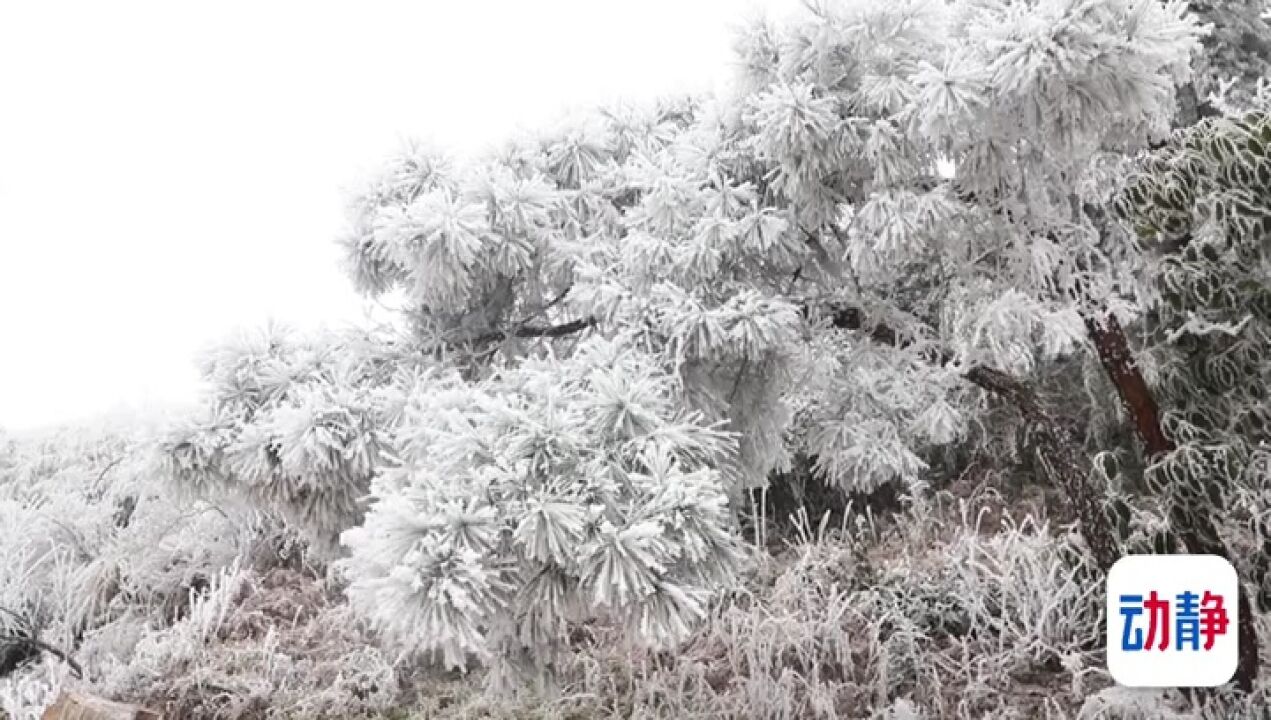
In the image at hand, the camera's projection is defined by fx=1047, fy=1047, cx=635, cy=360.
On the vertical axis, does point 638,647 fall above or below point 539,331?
below

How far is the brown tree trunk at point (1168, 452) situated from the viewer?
88.4 inches

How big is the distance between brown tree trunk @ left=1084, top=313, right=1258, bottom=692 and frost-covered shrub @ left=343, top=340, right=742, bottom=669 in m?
1.07

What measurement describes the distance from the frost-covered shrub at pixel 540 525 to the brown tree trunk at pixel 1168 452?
107 cm

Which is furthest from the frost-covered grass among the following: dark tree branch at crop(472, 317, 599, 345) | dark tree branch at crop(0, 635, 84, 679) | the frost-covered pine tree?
dark tree branch at crop(472, 317, 599, 345)

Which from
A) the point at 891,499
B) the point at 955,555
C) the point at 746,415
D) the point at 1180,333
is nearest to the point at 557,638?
the point at 746,415

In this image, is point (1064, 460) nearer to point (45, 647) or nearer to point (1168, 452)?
point (1168, 452)

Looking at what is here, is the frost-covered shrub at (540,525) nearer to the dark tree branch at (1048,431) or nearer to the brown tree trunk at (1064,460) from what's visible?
the dark tree branch at (1048,431)

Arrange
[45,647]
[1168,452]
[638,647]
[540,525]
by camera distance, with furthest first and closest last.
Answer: [45,647] → [638,647] → [1168,452] → [540,525]

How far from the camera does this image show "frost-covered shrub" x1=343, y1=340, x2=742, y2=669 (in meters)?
1.38

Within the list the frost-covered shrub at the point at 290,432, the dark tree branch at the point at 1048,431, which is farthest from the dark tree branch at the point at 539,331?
the dark tree branch at the point at 1048,431

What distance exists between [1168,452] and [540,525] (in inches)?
60.7

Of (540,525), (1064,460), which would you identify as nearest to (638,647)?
(1064,460)

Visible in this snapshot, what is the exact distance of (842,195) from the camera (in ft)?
6.70

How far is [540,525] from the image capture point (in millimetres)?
1445
